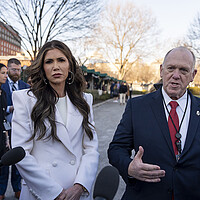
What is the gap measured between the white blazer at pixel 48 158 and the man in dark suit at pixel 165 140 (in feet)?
1.00

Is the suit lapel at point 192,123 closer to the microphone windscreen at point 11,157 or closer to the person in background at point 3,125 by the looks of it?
the microphone windscreen at point 11,157

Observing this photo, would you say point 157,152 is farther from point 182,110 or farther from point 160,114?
point 182,110

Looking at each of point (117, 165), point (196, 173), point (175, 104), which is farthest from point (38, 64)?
point (196, 173)

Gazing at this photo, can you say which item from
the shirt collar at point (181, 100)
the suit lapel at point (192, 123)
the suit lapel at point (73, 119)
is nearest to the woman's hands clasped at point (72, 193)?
the suit lapel at point (73, 119)

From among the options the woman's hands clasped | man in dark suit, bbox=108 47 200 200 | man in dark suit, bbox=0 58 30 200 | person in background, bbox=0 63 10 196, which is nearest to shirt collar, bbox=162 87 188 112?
man in dark suit, bbox=108 47 200 200

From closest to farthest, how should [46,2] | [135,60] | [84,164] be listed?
[84,164], [46,2], [135,60]

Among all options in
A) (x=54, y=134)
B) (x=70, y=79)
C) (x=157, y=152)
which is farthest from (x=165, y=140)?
(x=70, y=79)

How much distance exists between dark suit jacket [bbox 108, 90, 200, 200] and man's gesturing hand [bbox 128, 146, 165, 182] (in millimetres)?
162

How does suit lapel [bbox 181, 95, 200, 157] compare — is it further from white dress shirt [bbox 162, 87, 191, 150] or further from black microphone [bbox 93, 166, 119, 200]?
black microphone [bbox 93, 166, 119, 200]

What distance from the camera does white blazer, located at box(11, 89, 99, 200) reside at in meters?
1.72

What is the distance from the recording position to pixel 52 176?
1.80 metres

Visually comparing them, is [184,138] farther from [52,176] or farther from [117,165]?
[52,176]

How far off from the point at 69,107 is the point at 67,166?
0.50 m

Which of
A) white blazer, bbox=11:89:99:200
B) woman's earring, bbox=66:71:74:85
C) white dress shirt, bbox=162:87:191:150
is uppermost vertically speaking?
woman's earring, bbox=66:71:74:85
